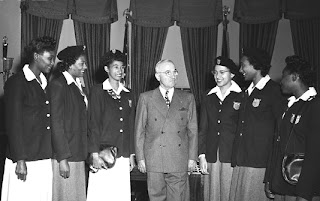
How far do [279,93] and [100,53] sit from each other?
5.59 metres

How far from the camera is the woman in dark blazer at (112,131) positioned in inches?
187

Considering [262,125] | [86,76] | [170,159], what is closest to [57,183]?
[170,159]

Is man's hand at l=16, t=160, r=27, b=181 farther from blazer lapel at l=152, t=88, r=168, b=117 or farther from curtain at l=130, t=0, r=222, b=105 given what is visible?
curtain at l=130, t=0, r=222, b=105

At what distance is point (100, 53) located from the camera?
31.8 ft

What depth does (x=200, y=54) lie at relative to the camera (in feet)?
32.7

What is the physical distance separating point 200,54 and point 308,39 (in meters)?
2.25

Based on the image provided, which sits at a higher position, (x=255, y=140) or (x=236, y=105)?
(x=236, y=105)

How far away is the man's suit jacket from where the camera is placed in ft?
15.7

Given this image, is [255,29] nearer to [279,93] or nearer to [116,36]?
[116,36]

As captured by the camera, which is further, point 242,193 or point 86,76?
point 86,76

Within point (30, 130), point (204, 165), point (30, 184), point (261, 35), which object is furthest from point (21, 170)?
point (261, 35)

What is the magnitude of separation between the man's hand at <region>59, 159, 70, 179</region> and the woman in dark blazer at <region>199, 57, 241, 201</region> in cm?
146

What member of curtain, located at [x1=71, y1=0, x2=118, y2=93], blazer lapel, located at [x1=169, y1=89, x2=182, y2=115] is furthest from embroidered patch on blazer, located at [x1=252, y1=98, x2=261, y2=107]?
curtain, located at [x1=71, y1=0, x2=118, y2=93]

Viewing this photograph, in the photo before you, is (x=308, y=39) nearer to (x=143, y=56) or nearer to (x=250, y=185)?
(x=143, y=56)
